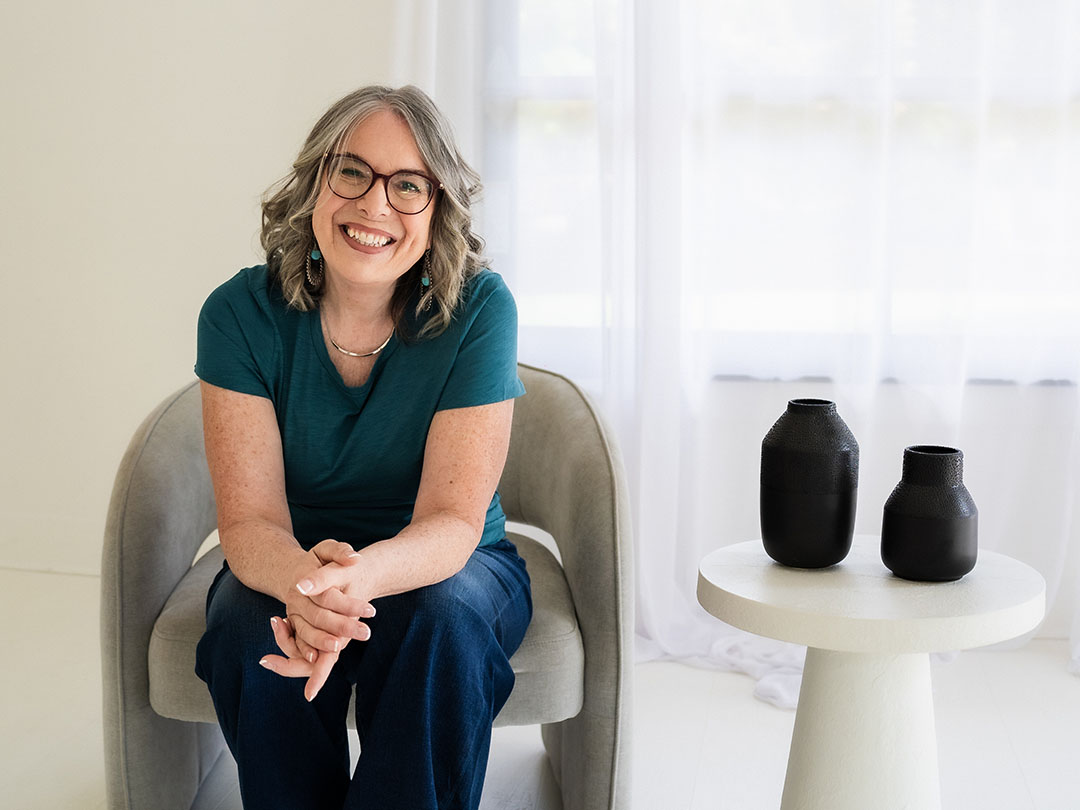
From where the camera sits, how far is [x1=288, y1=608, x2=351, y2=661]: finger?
120 centimetres

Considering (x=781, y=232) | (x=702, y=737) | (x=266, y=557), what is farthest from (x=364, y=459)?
(x=781, y=232)

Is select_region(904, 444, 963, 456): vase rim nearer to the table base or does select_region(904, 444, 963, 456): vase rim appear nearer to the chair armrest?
the table base

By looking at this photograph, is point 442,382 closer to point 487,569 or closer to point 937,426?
point 487,569

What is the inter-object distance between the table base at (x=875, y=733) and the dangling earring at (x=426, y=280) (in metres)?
0.69

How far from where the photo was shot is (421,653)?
1.22 m

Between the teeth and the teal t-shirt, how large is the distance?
5.1 inches

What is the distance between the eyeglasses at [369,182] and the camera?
1.45 metres

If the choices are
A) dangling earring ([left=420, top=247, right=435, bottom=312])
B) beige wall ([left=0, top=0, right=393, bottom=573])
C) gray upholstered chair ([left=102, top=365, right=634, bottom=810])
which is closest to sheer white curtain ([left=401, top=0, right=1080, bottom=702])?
beige wall ([left=0, top=0, right=393, bottom=573])

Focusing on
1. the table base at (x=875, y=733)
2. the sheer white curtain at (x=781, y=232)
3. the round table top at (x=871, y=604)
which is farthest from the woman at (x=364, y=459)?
the sheer white curtain at (x=781, y=232)

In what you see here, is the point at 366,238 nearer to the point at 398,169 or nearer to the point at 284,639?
the point at 398,169

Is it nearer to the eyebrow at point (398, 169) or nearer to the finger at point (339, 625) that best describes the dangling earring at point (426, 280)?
the eyebrow at point (398, 169)

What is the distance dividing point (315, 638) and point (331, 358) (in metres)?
0.43

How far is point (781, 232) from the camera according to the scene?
236 cm

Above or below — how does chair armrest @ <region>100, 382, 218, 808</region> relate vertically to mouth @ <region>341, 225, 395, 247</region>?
below
